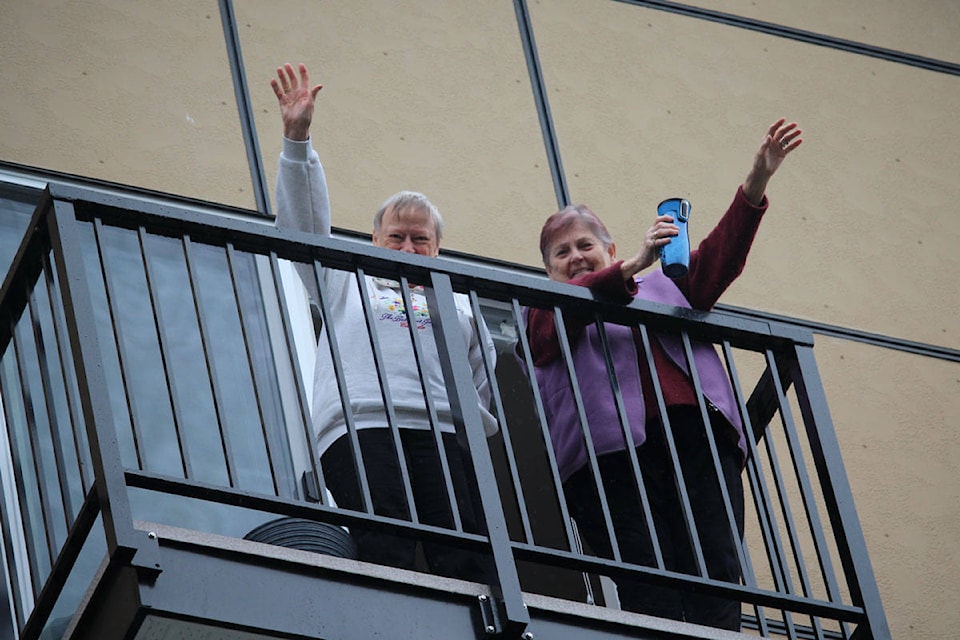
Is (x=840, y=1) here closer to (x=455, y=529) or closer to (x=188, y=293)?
(x=188, y=293)

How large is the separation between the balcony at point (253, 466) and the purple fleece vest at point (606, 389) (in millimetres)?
87

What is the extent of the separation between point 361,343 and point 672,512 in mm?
958

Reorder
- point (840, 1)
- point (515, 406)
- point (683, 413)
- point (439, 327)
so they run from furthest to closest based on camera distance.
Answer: point (840, 1)
point (515, 406)
point (683, 413)
point (439, 327)

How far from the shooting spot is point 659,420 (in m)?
4.52

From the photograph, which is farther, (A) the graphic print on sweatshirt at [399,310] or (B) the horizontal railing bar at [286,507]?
(A) the graphic print on sweatshirt at [399,310]

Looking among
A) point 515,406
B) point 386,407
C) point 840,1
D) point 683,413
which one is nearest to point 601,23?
point 840,1

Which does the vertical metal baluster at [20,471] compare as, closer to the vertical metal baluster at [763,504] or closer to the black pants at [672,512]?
the black pants at [672,512]

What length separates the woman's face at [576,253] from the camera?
4.89m

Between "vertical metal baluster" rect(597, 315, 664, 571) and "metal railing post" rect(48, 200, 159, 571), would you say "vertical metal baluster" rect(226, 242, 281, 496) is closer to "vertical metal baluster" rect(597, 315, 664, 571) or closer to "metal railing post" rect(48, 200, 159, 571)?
"metal railing post" rect(48, 200, 159, 571)

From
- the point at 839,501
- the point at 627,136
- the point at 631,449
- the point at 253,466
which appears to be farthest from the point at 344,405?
the point at 627,136

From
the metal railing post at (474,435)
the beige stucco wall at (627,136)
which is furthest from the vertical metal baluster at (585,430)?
the beige stucco wall at (627,136)

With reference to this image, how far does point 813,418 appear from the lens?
4582 millimetres

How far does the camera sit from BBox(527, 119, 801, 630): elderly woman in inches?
175

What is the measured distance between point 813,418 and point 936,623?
1.51 m
